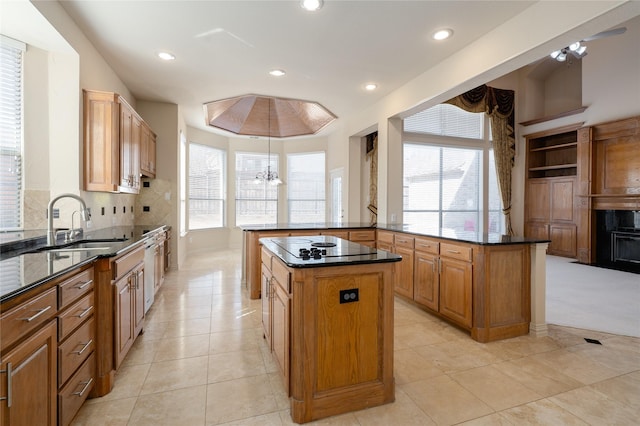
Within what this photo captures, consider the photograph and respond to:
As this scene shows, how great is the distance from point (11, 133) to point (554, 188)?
932cm

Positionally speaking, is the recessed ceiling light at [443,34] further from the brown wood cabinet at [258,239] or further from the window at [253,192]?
the window at [253,192]

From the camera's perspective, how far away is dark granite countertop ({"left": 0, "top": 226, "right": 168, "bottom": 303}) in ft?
4.04

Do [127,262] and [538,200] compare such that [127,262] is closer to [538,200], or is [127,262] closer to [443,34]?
[443,34]

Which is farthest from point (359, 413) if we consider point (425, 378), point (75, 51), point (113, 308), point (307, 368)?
point (75, 51)

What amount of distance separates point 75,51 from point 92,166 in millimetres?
1087

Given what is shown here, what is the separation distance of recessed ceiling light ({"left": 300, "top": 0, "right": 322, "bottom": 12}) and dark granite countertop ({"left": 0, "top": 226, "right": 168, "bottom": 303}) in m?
2.47

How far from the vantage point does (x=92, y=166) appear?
122 inches

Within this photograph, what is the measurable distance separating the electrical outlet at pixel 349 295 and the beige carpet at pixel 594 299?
267 centimetres

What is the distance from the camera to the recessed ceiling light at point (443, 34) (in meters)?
3.01

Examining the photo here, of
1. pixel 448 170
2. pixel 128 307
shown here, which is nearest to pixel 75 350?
pixel 128 307

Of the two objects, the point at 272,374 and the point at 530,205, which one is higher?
the point at 530,205

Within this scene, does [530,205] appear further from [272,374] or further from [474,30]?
[272,374]

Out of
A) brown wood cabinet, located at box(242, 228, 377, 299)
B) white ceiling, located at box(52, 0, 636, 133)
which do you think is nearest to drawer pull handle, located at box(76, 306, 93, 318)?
brown wood cabinet, located at box(242, 228, 377, 299)

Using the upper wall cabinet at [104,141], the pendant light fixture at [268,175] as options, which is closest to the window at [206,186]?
the pendant light fixture at [268,175]
